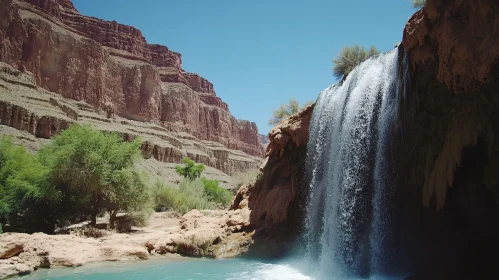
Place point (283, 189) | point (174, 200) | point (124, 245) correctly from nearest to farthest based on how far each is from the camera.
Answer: point (124, 245) < point (283, 189) < point (174, 200)

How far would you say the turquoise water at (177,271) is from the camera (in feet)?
37.6

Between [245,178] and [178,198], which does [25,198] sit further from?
[245,178]

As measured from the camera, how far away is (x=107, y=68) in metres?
91.6

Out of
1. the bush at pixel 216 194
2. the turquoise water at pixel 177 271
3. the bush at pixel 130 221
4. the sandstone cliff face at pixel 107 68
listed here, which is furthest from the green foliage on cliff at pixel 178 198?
the sandstone cliff face at pixel 107 68

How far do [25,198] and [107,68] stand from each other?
80.0 m

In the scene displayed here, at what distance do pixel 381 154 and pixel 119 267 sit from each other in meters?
10.0

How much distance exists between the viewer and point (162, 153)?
79.8m

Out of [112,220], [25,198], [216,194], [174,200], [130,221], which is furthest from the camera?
[216,194]

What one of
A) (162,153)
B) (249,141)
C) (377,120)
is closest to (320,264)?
(377,120)

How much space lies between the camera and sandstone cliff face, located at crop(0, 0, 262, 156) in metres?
72.7

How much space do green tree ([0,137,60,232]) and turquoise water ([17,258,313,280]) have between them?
7.84 metres

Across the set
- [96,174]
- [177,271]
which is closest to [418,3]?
[177,271]

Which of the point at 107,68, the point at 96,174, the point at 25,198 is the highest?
the point at 107,68

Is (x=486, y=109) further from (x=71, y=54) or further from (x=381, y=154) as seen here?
(x=71, y=54)
